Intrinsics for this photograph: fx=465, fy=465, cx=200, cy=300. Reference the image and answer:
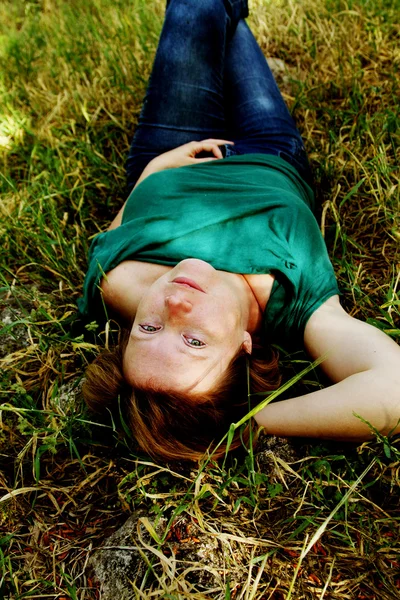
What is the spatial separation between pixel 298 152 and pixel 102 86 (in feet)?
5.92

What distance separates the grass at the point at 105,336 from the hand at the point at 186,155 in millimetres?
547

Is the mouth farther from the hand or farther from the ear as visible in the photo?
the hand

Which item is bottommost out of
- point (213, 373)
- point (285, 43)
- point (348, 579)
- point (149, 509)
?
point (348, 579)

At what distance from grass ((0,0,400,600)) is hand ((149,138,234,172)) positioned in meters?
0.55

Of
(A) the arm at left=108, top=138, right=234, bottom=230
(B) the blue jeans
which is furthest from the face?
(B) the blue jeans

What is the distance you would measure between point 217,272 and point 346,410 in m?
0.80

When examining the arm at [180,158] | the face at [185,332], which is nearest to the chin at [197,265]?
the face at [185,332]

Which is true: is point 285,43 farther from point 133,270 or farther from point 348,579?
point 348,579

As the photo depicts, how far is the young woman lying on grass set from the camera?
1928 mm

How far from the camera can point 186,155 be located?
287 centimetres

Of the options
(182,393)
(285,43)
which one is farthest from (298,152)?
(182,393)

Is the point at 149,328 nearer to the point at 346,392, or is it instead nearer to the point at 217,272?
the point at 217,272

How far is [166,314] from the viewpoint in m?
1.94

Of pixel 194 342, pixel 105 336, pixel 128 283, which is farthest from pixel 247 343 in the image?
pixel 105 336
